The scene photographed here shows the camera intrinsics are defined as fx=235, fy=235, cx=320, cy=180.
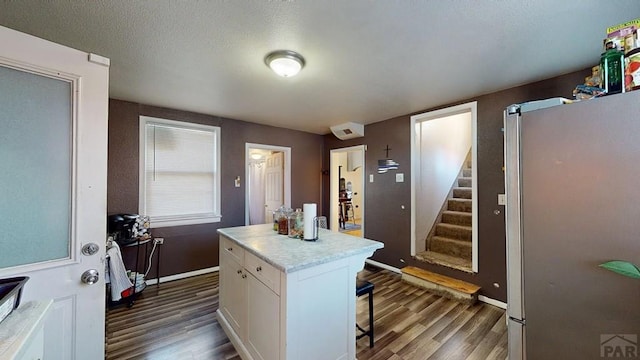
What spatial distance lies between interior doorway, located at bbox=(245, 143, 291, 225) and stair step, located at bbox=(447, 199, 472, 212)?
2.99m

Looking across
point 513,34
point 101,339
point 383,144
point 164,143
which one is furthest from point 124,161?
point 513,34

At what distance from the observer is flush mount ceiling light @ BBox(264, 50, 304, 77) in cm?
193

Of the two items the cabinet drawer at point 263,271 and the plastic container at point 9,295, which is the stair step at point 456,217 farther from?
the plastic container at point 9,295

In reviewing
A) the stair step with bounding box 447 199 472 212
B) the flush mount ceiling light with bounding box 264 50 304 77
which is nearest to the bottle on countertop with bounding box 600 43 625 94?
the flush mount ceiling light with bounding box 264 50 304 77

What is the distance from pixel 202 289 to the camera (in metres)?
3.09

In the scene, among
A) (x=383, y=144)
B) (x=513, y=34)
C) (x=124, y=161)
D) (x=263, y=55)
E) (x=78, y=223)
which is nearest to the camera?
(x=78, y=223)

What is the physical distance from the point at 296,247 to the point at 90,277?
1117 mm

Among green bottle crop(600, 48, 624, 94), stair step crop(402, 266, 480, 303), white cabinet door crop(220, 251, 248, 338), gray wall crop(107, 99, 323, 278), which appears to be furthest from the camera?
gray wall crop(107, 99, 323, 278)

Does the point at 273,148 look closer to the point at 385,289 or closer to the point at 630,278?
the point at 385,289

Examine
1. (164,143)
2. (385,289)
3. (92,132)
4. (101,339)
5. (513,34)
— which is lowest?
(385,289)

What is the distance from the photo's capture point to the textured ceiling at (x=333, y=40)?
1.45 m

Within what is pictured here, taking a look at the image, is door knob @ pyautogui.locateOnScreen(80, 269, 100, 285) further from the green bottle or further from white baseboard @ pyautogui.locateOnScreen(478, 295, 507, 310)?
white baseboard @ pyautogui.locateOnScreen(478, 295, 507, 310)

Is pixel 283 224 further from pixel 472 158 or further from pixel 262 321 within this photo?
pixel 472 158

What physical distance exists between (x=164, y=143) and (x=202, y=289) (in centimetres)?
210
